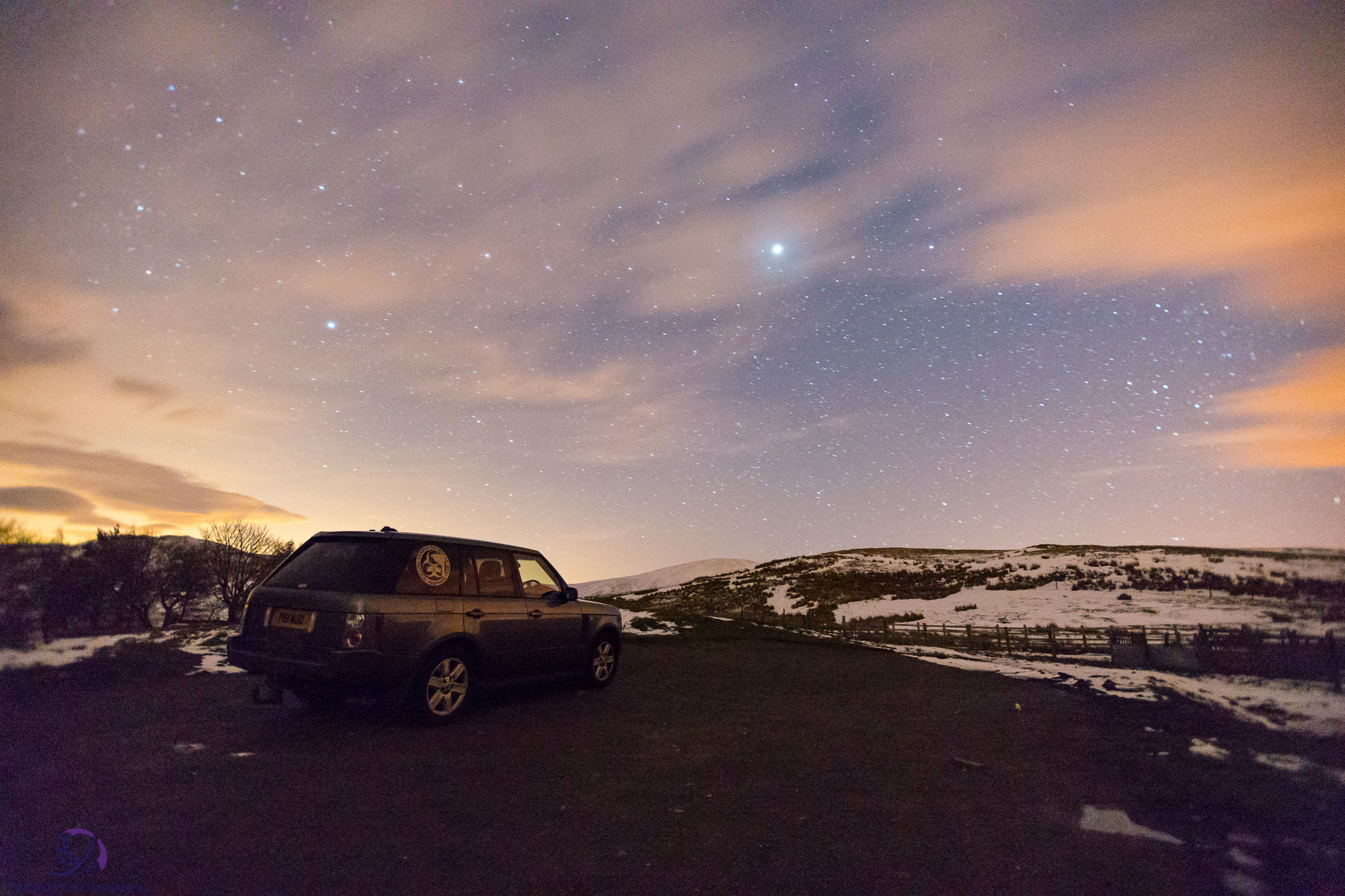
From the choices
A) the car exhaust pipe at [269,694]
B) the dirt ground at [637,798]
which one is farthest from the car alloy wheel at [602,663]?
the car exhaust pipe at [269,694]

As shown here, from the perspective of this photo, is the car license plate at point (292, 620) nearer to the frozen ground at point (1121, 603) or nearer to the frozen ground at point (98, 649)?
the frozen ground at point (98, 649)

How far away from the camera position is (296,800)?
391 cm

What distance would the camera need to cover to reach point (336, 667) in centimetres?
532

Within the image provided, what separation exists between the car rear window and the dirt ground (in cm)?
129

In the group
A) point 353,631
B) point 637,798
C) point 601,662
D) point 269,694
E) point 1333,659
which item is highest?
point 353,631


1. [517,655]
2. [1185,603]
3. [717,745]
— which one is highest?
[517,655]

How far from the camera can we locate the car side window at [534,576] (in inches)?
295

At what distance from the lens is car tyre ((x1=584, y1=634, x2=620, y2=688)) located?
321 inches

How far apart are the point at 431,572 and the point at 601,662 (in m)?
3.15

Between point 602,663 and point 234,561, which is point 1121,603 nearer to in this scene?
point 602,663

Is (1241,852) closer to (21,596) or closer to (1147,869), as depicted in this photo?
(1147,869)

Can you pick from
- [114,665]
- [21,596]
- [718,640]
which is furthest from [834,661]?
[21,596]

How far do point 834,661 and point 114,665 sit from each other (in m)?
11.4

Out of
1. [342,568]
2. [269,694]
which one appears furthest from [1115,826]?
[269,694]
